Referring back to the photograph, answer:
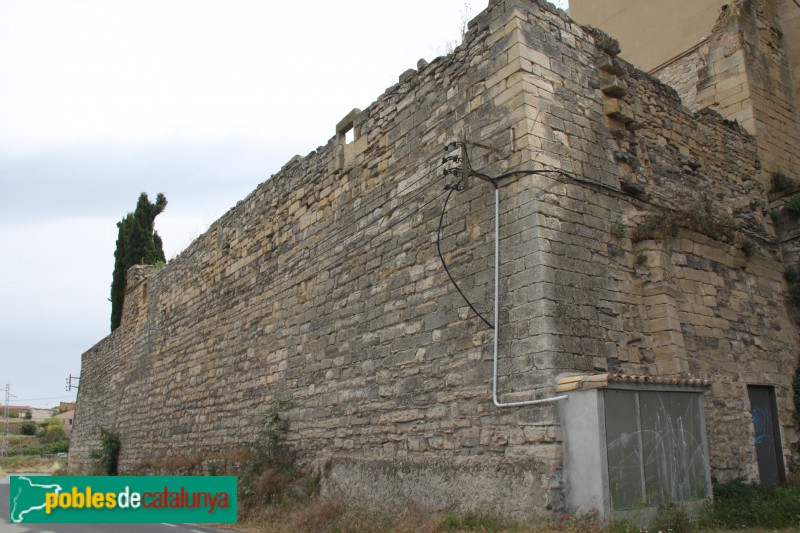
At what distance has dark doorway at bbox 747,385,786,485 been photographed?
738 cm

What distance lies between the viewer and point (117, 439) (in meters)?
16.4

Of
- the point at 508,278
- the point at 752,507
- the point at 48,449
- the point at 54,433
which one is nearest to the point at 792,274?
the point at 752,507

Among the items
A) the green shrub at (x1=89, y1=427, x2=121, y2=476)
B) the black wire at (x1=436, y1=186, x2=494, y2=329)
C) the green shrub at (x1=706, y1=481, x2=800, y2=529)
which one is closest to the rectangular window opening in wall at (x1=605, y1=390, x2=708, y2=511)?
the green shrub at (x1=706, y1=481, x2=800, y2=529)

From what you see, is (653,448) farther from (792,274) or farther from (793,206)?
(793,206)

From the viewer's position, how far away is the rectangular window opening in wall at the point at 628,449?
532 cm

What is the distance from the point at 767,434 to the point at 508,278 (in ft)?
12.3

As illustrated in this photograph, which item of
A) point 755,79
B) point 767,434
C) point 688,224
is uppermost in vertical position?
point 755,79

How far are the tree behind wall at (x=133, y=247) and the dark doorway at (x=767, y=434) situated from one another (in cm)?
2073

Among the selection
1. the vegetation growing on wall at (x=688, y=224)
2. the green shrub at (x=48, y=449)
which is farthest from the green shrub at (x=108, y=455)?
the green shrub at (x=48, y=449)

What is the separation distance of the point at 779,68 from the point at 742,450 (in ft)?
21.2

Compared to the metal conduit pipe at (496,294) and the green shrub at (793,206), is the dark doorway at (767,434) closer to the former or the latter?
the green shrub at (793,206)

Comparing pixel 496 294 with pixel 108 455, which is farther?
pixel 108 455

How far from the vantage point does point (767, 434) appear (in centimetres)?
759

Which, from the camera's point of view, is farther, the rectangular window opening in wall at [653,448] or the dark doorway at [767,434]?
the dark doorway at [767,434]
